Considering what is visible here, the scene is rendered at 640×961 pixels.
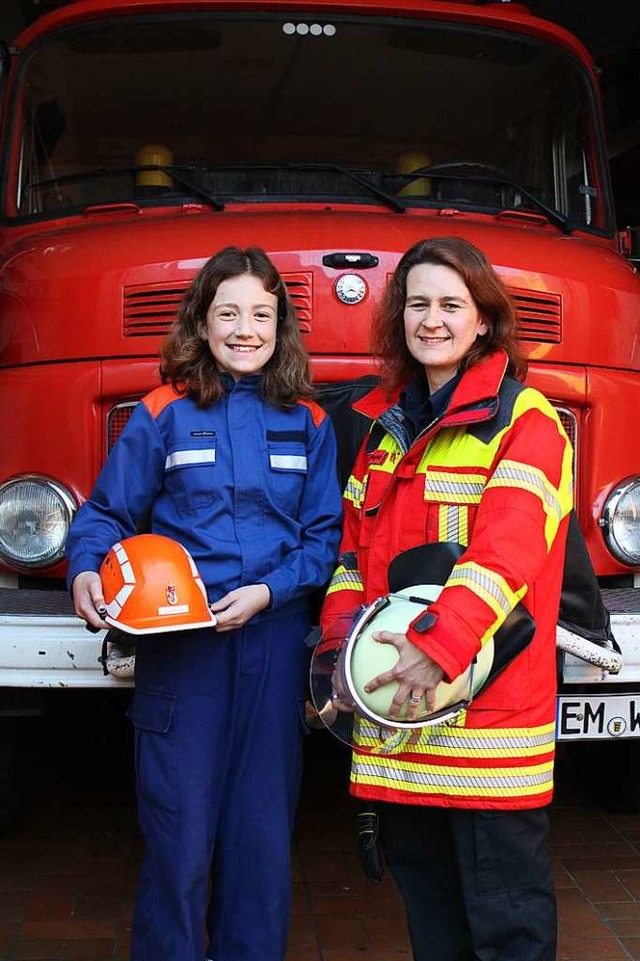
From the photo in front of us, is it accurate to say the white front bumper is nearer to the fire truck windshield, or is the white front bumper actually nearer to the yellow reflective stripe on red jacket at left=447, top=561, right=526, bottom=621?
the yellow reflective stripe on red jacket at left=447, top=561, right=526, bottom=621

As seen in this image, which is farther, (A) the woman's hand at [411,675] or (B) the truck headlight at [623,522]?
(B) the truck headlight at [623,522]

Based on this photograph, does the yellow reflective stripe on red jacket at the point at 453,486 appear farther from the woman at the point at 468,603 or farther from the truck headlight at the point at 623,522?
the truck headlight at the point at 623,522

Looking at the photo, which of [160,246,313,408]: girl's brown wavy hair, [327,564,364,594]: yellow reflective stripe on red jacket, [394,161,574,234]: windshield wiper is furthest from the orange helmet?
[394,161,574,234]: windshield wiper

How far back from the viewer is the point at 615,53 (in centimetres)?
552

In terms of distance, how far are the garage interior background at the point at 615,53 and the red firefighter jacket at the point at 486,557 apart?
2700mm

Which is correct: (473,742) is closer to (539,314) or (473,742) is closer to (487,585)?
(487,585)

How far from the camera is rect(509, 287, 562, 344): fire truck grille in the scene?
133 inches

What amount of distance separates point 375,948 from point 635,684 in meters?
1.00

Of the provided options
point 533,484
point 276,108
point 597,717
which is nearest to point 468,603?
point 533,484

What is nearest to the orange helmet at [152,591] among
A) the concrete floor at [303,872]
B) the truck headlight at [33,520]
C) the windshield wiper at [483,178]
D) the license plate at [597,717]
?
the truck headlight at [33,520]

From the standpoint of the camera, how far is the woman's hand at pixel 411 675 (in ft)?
7.04

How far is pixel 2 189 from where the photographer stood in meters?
4.18

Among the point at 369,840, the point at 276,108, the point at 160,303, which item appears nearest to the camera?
the point at 369,840

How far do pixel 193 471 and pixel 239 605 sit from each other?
0.33 m
